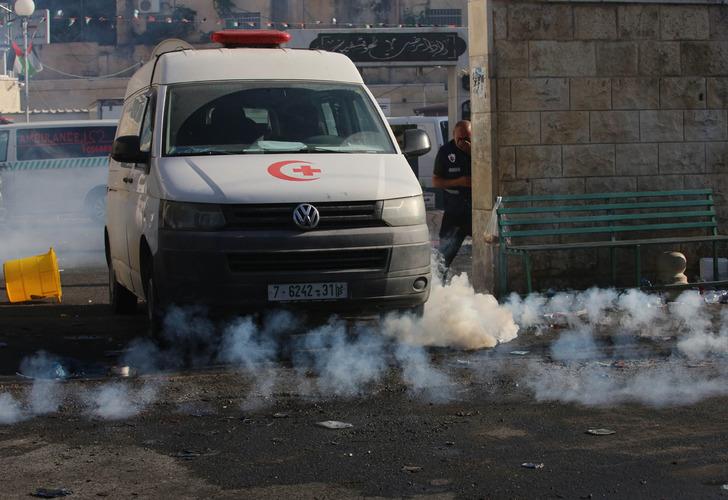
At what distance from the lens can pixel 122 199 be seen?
974 cm

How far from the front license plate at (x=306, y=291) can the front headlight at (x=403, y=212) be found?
558 millimetres

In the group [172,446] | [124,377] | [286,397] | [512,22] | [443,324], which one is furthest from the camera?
[512,22]

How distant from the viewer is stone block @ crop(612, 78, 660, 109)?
456 inches

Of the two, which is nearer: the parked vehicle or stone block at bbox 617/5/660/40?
stone block at bbox 617/5/660/40

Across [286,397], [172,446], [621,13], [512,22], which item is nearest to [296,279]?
[286,397]

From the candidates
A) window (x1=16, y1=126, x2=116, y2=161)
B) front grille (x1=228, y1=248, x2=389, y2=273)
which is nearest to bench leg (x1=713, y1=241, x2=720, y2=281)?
front grille (x1=228, y1=248, x2=389, y2=273)

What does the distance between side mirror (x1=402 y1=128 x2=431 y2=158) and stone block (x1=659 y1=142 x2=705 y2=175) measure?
136 inches

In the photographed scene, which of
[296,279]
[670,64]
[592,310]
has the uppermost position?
[670,64]

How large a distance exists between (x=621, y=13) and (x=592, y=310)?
3.06m

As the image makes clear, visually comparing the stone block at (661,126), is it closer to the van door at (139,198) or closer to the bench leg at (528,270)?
the bench leg at (528,270)

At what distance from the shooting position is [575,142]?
452 inches

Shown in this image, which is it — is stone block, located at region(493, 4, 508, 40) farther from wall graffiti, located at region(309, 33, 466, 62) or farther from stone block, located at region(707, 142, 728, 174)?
wall graffiti, located at region(309, 33, 466, 62)

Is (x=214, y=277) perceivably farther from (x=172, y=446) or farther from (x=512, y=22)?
(x=512, y=22)

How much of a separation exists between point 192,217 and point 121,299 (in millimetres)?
3166
